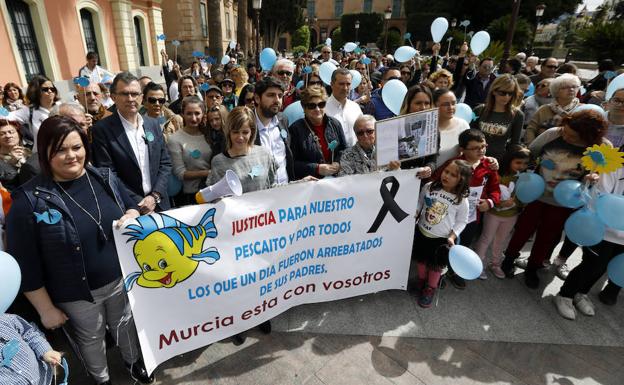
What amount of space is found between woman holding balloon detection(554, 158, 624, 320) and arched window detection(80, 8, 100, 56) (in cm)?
1594

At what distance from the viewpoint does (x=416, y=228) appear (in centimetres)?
314

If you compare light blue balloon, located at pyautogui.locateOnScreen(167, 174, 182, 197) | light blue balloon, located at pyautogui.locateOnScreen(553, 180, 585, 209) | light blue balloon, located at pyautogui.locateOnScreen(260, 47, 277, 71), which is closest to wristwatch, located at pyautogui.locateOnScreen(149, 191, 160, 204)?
light blue balloon, located at pyautogui.locateOnScreen(167, 174, 182, 197)

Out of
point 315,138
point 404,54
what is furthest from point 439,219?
point 404,54

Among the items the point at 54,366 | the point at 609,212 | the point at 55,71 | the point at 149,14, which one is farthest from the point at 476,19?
the point at 54,366

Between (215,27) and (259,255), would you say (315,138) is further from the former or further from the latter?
(215,27)

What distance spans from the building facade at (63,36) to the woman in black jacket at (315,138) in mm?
9931

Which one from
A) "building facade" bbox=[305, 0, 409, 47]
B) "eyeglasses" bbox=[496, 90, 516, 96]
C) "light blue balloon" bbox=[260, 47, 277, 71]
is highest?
"building facade" bbox=[305, 0, 409, 47]

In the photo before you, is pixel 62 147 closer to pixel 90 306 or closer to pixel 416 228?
pixel 90 306

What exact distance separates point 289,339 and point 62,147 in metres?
2.08

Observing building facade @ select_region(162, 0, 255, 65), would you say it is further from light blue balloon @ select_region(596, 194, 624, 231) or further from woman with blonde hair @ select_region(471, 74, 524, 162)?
light blue balloon @ select_region(596, 194, 624, 231)

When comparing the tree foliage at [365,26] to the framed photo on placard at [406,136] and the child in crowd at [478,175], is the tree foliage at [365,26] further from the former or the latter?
the framed photo on placard at [406,136]

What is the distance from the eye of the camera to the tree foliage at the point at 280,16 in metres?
35.2

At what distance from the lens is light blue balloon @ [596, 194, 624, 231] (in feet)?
8.09

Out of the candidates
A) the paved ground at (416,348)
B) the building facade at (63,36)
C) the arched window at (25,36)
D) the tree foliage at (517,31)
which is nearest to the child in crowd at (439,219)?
the paved ground at (416,348)
